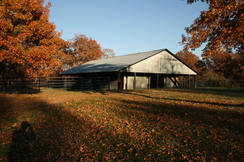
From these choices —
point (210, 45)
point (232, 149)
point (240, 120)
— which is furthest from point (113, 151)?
point (210, 45)

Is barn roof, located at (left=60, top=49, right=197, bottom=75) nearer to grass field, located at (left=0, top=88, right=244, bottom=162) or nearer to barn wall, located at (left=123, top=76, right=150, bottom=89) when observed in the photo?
barn wall, located at (left=123, top=76, right=150, bottom=89)

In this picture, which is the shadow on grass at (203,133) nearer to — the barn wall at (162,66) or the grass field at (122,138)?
the grass field at (122,138)

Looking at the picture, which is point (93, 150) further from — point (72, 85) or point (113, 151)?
point (72, 85)

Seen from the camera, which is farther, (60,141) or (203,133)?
(203,133)

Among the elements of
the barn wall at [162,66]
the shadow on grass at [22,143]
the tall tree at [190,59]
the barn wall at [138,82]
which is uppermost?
the tall tree at [190,59]

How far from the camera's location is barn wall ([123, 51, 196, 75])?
23.7m

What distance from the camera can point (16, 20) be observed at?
13.4 meters

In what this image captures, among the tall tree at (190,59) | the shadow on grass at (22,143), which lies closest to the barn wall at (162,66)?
the shadow on grass at (22,143)

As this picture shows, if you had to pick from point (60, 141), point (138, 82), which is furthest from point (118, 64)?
point (60, 141)

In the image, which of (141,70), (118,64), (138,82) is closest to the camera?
(141,70)

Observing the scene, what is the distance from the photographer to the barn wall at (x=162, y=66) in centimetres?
2367

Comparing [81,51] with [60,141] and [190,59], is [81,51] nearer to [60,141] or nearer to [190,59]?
[190,59]

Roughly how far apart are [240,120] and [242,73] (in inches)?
1530

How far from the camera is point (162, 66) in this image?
2633cm
